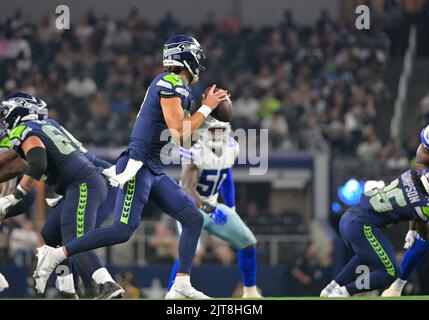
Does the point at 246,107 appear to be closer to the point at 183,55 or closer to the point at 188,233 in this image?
the point at 183,55

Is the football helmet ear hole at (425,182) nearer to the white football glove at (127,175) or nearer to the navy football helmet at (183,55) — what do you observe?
the navy football helmet at (183,55)

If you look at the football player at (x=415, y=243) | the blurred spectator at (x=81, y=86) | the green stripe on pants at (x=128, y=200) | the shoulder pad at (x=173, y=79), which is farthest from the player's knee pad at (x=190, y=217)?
the blurred spectator at (x=81, y=86)

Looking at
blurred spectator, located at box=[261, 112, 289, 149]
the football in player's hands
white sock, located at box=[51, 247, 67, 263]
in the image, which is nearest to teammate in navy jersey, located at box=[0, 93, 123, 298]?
white sock, located at box=[51, 247, 67, 263]

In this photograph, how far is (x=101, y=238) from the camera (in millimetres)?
9273

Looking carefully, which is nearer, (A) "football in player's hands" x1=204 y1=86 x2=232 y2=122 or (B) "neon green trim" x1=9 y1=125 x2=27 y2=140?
(B) "neon green trim" x1=9 y1=125 x2=27 y2=140

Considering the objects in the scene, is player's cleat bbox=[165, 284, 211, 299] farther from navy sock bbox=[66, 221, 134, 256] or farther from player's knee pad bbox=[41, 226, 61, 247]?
player's knee pad bbox=[41, 226, 61, 247]

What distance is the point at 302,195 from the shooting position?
1989 centimetres

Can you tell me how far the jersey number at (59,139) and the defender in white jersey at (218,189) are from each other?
153 centimetres

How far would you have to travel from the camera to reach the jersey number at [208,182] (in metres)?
11.2

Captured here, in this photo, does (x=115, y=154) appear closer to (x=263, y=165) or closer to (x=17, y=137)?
(x=263, y=165)

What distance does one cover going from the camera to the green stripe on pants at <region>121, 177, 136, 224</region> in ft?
30.4

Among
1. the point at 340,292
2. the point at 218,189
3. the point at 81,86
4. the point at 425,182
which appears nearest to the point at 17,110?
the point at 218,189

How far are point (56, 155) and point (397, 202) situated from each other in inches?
126
